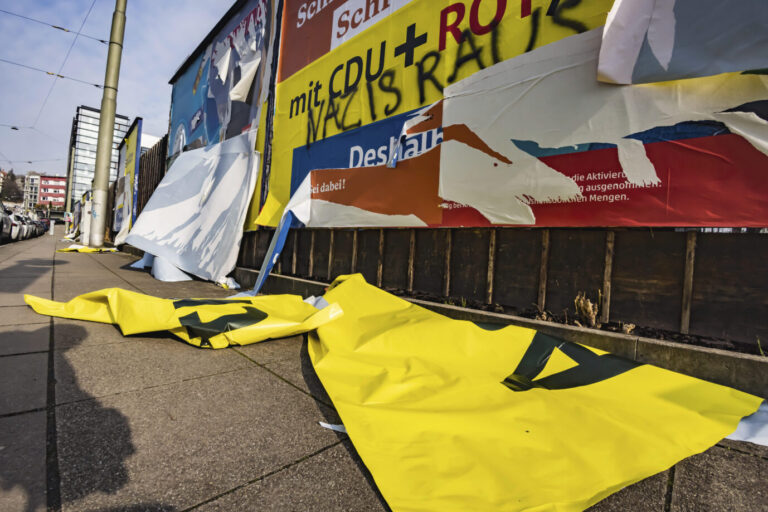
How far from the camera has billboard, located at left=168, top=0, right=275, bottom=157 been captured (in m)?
5.95

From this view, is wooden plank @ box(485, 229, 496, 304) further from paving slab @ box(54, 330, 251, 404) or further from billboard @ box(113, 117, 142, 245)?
billboard @ box(113, 117, 142, 245)

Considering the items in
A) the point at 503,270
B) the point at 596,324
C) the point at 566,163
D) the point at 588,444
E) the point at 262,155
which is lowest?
the point at 588,444

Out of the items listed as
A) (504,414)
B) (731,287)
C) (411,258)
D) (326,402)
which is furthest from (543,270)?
(326,402)

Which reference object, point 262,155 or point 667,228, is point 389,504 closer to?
point 667,228

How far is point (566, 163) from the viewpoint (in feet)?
7.60

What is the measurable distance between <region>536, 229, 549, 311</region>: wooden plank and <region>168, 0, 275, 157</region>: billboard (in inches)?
196

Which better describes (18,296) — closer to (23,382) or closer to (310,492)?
(23,382)

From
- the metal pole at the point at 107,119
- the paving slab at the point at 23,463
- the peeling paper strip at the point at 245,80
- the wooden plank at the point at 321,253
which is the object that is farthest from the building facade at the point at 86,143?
the paving slab at the point at 23,463

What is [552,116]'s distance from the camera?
7.86ft

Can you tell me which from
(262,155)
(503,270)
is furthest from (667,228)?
(262,155)

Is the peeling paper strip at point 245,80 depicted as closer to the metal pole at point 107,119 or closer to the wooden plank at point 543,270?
the wooden plank at point 543,270

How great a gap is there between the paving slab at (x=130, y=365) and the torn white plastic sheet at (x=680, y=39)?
2.78 metres

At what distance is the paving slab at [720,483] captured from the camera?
3.67 feet

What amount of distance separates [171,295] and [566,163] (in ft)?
14.3
